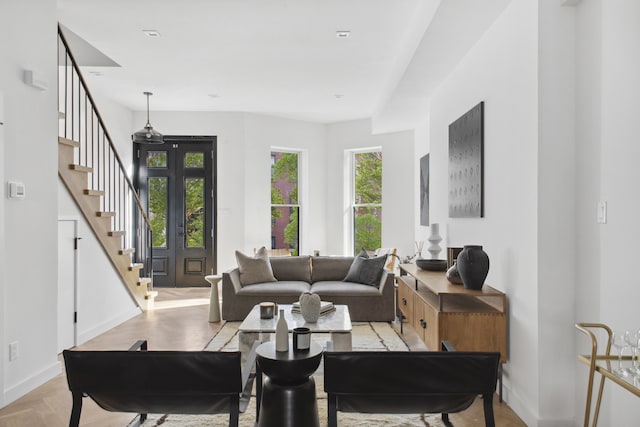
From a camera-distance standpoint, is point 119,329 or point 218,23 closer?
point 218,23

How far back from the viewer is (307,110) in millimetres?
8031

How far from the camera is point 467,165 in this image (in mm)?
4207

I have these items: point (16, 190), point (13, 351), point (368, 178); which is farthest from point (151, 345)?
point (368, 178)

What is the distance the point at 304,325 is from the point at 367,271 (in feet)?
7.32

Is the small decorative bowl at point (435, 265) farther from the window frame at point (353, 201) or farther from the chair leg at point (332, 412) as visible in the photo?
the window frame at point (353, 201)

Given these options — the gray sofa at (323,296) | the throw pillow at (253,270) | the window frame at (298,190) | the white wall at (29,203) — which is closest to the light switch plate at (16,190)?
the white wall at (29,203)

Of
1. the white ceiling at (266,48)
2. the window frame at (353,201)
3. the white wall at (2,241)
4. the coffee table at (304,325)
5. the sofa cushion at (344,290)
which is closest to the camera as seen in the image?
the white wall at (2,241)

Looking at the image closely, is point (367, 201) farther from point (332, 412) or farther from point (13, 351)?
point (332, 412)

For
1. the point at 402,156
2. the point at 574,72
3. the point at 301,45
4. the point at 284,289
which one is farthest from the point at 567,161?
the point at 402,156

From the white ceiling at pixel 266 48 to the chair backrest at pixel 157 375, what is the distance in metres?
2.81

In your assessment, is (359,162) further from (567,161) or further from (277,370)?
(277,370)

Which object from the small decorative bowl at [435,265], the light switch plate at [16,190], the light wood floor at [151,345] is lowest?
the light wood floor at [151,345]

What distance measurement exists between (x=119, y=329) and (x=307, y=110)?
471 cm

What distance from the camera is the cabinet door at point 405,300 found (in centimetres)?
450
